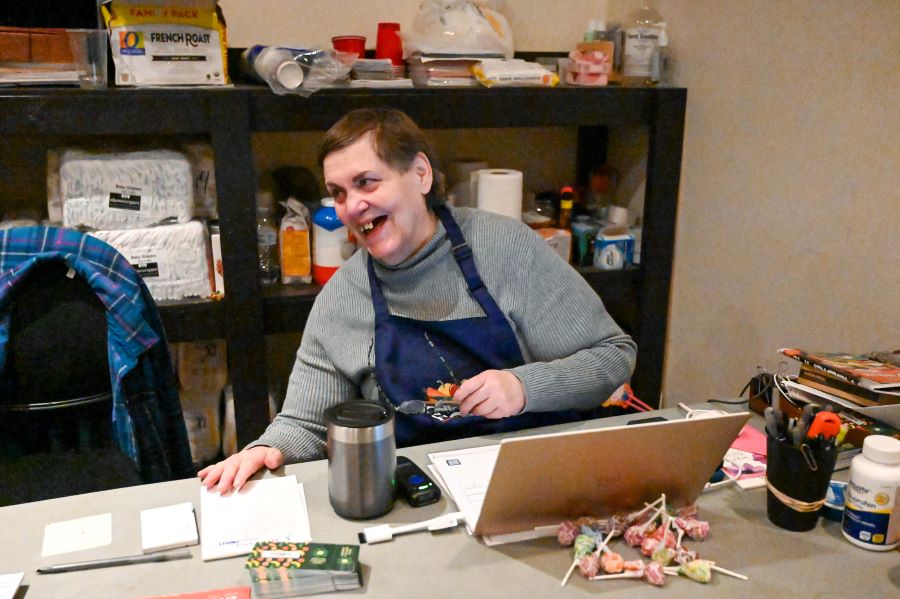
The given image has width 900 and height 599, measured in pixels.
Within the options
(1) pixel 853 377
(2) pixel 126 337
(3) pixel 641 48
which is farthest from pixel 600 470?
(3) pixel 641 48

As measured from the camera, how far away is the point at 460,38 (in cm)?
224

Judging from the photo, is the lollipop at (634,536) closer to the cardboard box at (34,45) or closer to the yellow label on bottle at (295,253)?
the yellow label on bottle at (295,253)

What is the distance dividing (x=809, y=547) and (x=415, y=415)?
69cm

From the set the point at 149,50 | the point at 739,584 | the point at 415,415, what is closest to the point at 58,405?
the point at 415,415

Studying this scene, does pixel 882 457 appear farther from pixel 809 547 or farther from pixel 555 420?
pixel 555 420

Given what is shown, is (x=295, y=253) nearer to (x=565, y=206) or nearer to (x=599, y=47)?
(x=565, y=206)

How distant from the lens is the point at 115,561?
1.00 meters

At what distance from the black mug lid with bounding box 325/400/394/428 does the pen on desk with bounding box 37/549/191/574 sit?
0.26m

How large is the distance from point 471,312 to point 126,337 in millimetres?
694

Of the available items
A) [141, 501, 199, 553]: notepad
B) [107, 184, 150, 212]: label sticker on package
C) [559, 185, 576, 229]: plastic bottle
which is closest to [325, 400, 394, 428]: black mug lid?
[141, 501, 199, 553]: notepad

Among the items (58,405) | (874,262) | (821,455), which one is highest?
(874,262)

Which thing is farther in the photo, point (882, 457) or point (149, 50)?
point (149, 50)

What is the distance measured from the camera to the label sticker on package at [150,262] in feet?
6.69

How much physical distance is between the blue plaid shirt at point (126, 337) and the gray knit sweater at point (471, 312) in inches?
13.9
